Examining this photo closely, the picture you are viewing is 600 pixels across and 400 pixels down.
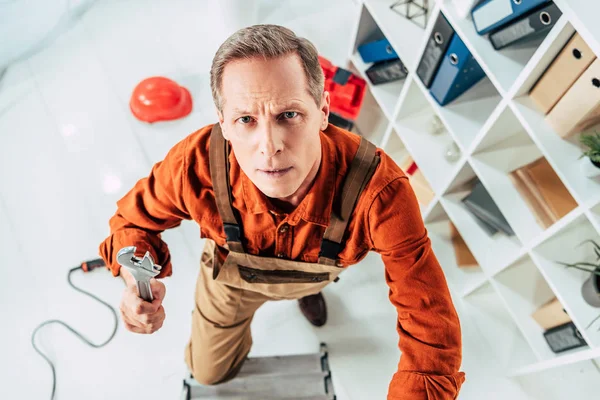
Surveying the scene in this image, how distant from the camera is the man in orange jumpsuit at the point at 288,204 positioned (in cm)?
85

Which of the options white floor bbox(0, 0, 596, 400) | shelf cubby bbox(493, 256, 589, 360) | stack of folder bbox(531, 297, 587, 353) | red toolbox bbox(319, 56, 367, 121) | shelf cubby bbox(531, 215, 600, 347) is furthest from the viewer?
red toolbox bbox(319, 56, 367, 121)

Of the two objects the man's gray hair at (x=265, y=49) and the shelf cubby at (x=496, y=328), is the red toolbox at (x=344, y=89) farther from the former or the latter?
the man's gray hair at (x=265, y=49)

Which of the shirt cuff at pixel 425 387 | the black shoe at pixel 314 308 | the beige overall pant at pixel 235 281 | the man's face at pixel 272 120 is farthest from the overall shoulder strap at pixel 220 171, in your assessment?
the black shoe at pixel 314 308

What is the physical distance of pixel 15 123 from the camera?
209 centimetres

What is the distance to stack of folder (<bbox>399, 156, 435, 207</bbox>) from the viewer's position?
71.5 inches

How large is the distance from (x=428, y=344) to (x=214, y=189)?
1.80 ft

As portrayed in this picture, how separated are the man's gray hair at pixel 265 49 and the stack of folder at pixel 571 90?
24.8 inches

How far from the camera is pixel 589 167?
1.14 meters

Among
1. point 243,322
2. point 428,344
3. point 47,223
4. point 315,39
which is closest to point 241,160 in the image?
point 428,344

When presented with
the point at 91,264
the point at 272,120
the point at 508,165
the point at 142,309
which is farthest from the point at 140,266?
the point at 508,165

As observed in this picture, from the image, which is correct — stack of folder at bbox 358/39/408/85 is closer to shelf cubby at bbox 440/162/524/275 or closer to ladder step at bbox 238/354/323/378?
shelf cubby at bbox 440/162/524/275

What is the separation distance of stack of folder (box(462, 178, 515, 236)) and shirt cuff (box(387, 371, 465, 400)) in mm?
719

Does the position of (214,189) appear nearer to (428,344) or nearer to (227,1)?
(428,344)

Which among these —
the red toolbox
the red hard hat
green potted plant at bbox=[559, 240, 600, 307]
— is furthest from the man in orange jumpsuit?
the red hard hat
